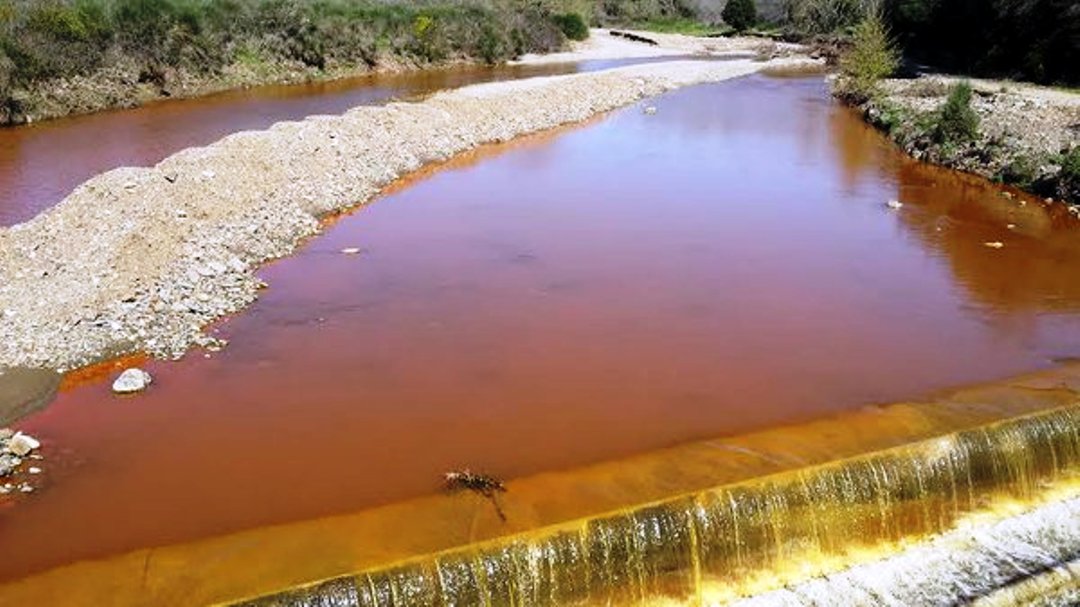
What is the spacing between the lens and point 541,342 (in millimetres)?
11469

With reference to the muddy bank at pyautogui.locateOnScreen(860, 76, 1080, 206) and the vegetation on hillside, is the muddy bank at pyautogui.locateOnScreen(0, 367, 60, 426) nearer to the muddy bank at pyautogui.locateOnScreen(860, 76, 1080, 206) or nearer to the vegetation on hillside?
the muddy bank at pyautogui.locateOnScreen(860, 76, 1080, 206)

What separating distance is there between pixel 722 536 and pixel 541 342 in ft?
13.8

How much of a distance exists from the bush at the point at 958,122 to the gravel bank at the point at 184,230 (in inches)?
424

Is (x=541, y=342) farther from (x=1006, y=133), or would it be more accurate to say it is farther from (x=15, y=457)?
(x=1006, y=133)

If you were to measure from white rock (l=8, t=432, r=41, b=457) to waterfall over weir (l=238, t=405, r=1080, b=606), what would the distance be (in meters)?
3.69

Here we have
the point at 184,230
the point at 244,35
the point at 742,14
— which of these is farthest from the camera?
the point at 742,14

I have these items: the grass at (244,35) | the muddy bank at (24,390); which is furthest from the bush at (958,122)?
the grass at (244,35)

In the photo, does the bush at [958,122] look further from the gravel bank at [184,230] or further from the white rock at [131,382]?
the white rock at [131,382]

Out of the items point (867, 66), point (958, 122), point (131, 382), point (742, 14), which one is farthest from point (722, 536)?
point (742, 14)

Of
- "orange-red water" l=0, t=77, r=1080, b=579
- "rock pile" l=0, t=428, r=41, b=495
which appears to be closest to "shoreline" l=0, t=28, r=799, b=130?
"orange-red water" l=0, t=77, r=1080, b=579

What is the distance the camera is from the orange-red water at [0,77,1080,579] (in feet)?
28.4

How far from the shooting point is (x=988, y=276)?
14078 mm

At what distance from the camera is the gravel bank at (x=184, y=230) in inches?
440

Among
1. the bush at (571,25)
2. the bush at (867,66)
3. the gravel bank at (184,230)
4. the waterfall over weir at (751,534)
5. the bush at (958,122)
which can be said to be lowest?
the waterfall over weir at (751,534)
